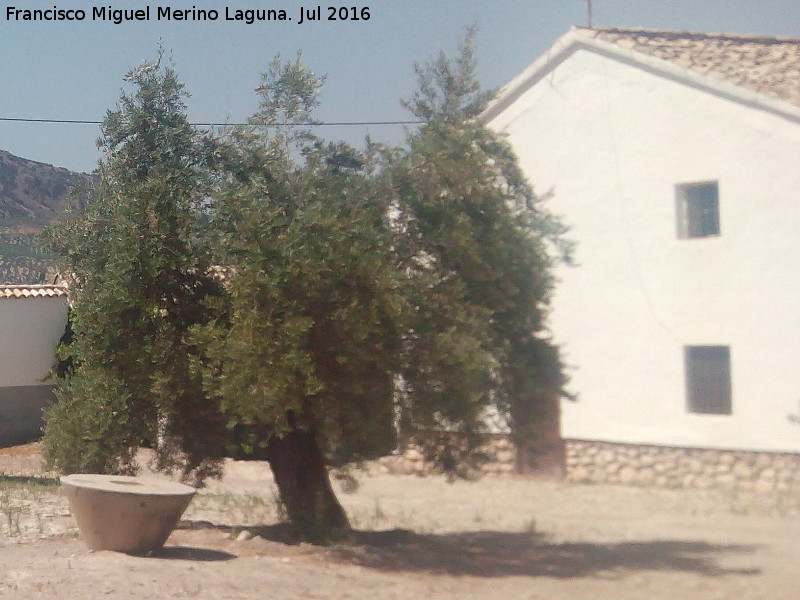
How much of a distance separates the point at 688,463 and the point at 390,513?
423 centimetres

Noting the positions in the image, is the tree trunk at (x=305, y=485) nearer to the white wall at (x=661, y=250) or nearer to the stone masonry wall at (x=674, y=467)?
the stone masonry wall at (x=674, y=467)

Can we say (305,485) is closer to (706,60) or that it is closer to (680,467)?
(680,467)

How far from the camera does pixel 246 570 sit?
8.23 m

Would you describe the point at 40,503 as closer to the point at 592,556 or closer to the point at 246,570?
the point at 246,570

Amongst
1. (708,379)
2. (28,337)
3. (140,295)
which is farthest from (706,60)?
(28,337)

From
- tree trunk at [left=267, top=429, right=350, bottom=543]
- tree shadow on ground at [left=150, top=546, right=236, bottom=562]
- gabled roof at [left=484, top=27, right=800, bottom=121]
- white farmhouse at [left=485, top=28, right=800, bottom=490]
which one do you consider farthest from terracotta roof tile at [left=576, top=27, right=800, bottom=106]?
tree shadow on ground at [left=150, top=546, right=236, bottom=562]

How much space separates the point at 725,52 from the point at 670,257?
4.68m

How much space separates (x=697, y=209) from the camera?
13.1 metres

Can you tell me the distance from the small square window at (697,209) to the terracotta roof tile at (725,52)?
7.63ft

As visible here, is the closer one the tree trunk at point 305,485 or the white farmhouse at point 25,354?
the tree trunk at point 305,485

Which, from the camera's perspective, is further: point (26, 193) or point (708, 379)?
point (26, 193)

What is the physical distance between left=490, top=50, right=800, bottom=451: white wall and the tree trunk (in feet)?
12.8

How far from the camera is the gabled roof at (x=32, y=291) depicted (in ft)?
72.4

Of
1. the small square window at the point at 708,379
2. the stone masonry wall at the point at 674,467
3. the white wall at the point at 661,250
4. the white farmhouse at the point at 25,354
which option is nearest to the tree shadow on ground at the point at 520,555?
the stone masonry wall at the point at 674,467
